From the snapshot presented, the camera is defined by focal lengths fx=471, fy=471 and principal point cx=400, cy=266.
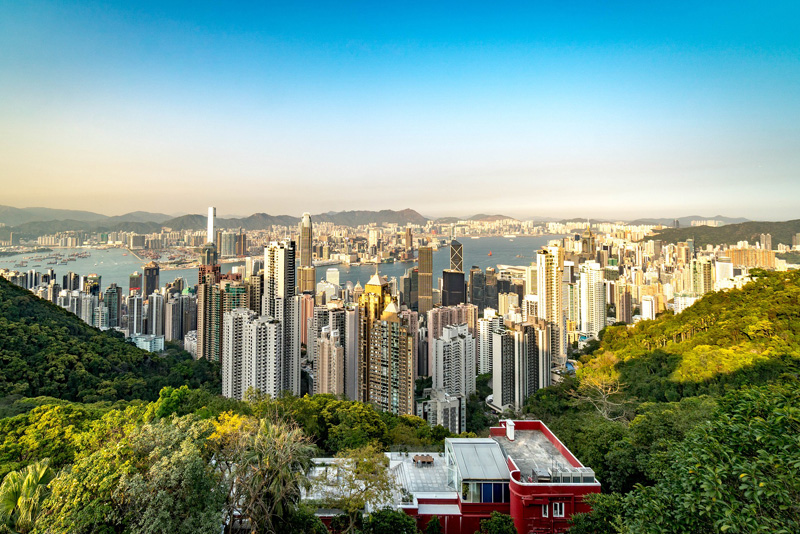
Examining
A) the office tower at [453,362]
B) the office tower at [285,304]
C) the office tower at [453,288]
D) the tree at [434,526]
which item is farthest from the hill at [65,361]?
the office tower at [453,288]

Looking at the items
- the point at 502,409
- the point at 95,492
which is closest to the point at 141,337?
the point at 502,409

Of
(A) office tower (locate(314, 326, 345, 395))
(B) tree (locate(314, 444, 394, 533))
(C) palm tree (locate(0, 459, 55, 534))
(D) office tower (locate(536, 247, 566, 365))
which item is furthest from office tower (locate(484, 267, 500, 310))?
(C) palm tree (locate(0, 459, 55, 534))

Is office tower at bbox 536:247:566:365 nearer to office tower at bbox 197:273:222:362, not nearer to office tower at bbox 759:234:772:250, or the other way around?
office tower at bbox 759:234:772:250

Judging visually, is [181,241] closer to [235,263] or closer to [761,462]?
[235,263]

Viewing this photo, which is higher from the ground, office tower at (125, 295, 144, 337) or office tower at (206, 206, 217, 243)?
office tower at (206, 206, 217, 243)

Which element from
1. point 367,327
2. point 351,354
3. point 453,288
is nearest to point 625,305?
point 453,288

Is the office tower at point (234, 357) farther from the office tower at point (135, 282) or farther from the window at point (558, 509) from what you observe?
the office tower at point (135, 282)
